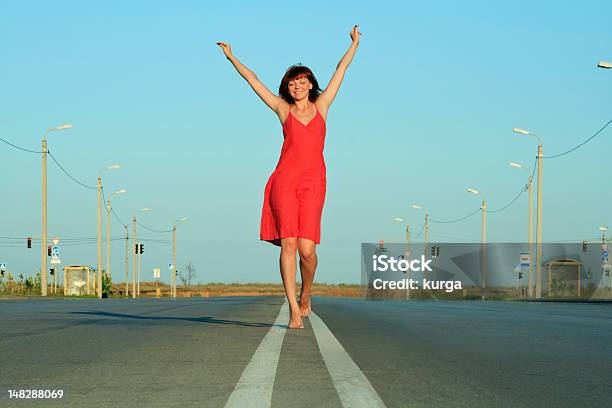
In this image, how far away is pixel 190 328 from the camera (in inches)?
360

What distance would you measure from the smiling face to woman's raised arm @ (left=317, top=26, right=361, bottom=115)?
0.57 ft

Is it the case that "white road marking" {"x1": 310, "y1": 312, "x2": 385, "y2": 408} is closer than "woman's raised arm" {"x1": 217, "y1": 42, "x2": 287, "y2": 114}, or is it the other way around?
"white road marking" {"x1": 310, "y1": 312, "x2": 385, "y2": 408}

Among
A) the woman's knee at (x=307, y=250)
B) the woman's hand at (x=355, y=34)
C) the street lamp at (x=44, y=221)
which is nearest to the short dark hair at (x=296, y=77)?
the woman's hand at (x=355, y=34)

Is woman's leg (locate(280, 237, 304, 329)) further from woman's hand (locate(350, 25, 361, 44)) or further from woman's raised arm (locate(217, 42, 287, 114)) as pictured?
woman's hand (locate(350, 25, 361, 44))

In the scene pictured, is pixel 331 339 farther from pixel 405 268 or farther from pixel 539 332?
pixel 405 268

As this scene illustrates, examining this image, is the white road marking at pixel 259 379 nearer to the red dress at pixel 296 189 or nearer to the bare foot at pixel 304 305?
the red dress at pixel 296 189

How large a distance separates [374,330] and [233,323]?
161 cm

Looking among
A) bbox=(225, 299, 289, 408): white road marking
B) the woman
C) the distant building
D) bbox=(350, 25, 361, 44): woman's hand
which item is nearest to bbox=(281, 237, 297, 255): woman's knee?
the woman

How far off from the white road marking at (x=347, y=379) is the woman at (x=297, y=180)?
1.47 metres

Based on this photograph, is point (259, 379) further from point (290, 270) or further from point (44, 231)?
point (44, 231)

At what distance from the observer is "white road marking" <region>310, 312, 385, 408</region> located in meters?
4.23

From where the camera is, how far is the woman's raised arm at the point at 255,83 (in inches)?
363

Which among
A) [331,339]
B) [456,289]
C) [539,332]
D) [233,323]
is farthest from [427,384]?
[456,289]

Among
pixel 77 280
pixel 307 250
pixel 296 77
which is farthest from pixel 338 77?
pixel 77 280
